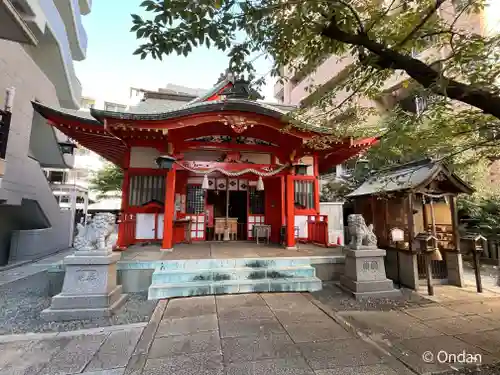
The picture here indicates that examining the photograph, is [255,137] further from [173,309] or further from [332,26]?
[173,309]

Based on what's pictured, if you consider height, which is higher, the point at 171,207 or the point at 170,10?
the point at 170,10

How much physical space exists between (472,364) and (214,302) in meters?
3.66

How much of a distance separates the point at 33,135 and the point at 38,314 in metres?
9.56

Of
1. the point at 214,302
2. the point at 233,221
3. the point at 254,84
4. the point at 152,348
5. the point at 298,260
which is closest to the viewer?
the point at 152,348

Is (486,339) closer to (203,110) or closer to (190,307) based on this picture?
(190,307)

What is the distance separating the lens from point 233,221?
8.44m

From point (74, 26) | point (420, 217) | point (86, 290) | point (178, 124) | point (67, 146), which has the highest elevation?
point (74, 26)

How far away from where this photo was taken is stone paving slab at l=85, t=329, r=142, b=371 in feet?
8.70

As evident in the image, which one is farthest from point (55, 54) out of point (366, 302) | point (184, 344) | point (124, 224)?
point (366, 302)

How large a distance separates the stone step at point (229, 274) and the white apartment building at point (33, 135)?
4.37m

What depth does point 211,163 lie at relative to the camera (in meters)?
6.55

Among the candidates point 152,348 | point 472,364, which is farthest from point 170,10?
point 472,364

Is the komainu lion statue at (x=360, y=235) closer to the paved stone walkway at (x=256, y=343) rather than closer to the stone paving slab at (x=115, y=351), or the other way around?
the paved stone walkway at (x=256, y=343)

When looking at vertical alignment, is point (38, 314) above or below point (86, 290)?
below
